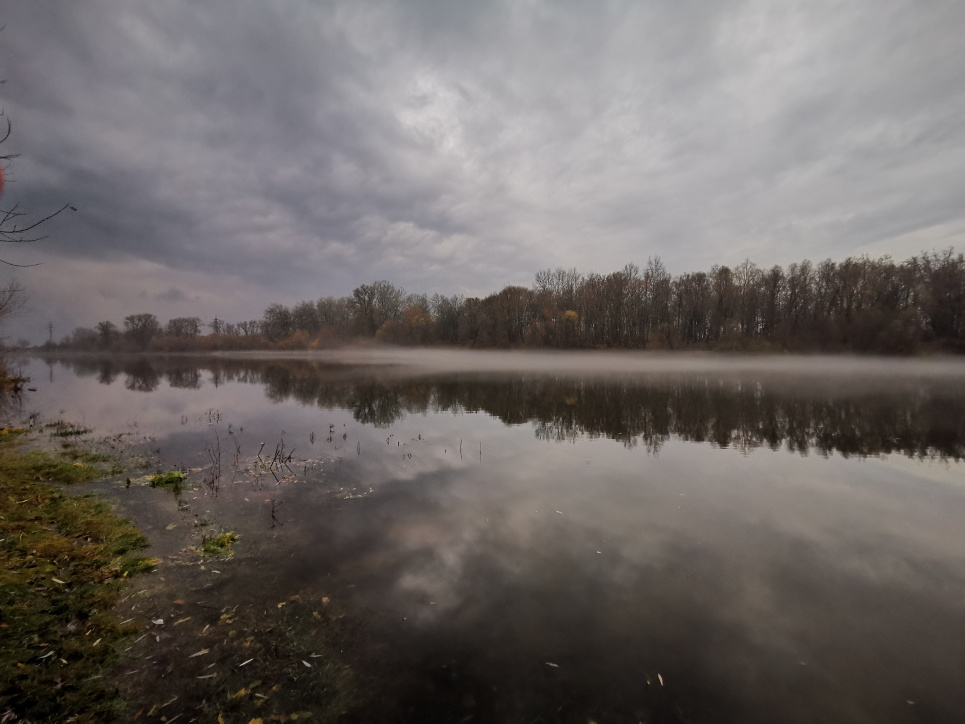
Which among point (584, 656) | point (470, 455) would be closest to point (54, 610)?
point (584, 656)

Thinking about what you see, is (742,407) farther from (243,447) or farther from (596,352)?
(596,352)

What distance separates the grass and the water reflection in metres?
10.5

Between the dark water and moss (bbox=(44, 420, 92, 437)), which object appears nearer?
the dark water

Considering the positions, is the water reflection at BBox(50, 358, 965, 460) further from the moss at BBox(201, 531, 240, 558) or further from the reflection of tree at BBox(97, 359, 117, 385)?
the moss at BBox(201, 531, 240, 558)

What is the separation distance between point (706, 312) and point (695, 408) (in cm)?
6243

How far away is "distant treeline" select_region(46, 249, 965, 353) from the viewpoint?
199 feet

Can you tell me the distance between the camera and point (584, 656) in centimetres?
426

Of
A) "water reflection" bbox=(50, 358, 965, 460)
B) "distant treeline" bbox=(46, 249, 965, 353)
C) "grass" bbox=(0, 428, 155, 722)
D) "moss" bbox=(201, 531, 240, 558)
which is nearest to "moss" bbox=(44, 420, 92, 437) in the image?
"grass" bbox=(0, 428, 155, 722)

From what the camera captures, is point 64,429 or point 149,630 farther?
point 64,429

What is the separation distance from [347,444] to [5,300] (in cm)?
2130

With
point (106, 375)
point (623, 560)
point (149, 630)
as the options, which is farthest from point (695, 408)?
point (106, 375)

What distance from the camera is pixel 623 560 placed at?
6258mm

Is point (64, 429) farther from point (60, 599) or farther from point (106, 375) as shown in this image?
point (106, 375)

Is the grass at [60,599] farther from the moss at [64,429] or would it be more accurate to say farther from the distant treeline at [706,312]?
the distant treeline at [706,312]
